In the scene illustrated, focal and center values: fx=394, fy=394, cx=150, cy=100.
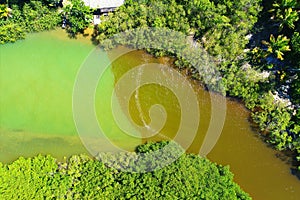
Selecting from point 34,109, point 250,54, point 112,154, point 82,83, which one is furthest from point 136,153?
point 250,54

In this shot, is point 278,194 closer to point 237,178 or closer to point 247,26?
point 237,178

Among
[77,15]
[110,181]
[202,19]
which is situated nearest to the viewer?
[110,181]

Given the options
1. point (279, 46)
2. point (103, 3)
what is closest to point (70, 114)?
point (103, 3)

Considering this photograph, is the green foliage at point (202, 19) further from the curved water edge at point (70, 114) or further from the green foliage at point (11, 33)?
the green foliage at point (11, 33)

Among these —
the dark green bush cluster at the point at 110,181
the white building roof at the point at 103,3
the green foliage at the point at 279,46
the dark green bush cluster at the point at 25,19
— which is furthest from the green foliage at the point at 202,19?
the dark green bush cluster at the point at 110,181

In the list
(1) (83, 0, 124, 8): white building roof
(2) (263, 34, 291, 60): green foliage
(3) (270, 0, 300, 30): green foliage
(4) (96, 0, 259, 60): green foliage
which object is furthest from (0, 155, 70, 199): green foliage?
(3) (270, 0, 300, 30): green foliage

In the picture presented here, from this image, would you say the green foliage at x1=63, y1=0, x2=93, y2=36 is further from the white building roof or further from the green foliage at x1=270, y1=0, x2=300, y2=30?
the green foliage at x1=270, y1=0, x2=300, y2=30

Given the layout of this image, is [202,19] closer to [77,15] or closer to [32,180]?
[77,15]

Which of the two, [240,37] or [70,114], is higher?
[240,37]
